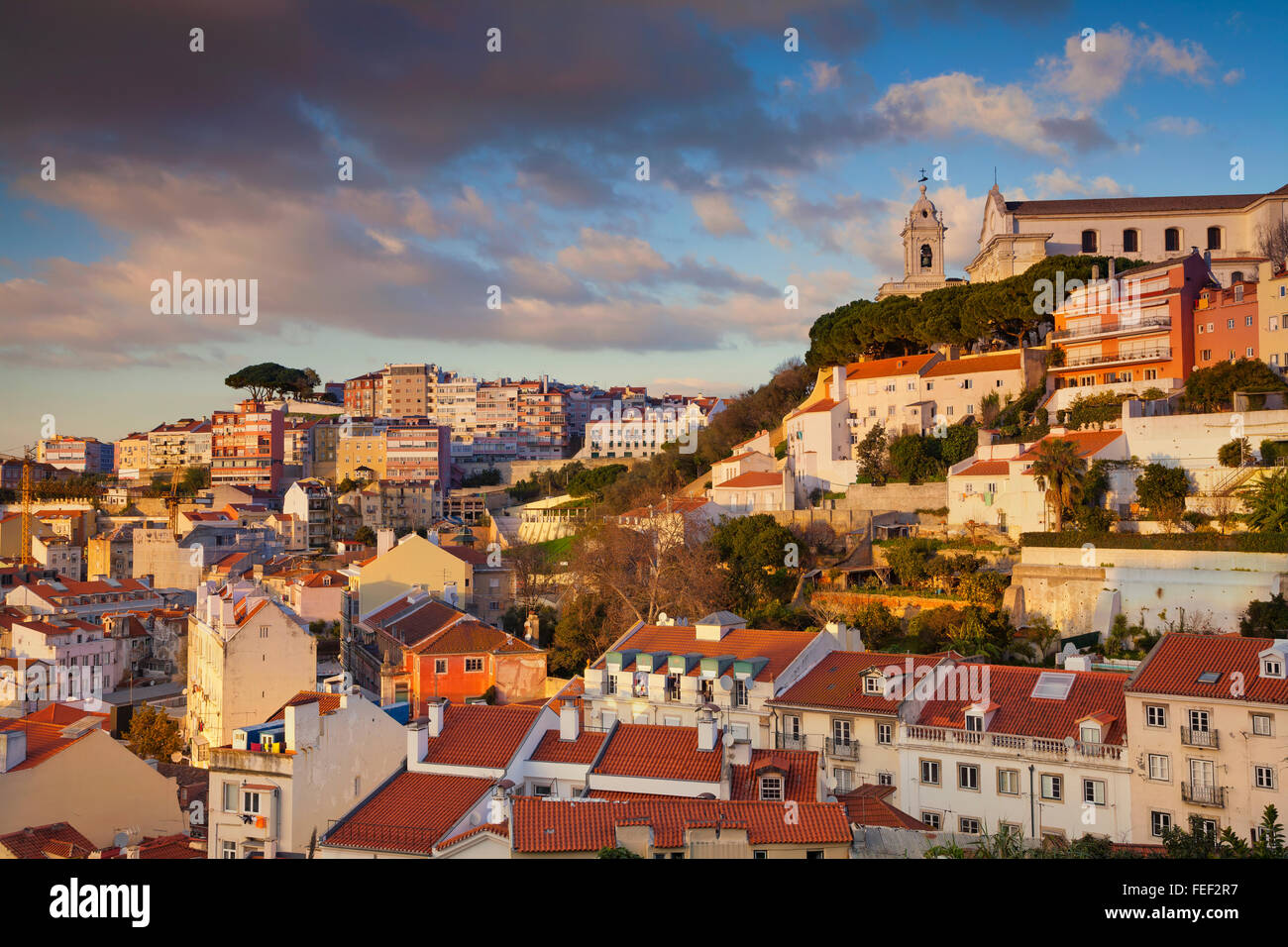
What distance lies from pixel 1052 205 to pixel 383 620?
39.3 m

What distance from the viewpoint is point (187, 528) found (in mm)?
59688

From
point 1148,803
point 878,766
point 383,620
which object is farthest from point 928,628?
point 383,620

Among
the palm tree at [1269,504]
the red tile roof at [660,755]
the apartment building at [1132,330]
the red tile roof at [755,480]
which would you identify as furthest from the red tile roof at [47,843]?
the apartment building at [1132,330]

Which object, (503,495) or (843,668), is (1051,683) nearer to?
(843,668)

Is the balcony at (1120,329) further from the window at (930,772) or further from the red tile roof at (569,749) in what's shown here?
the red tile roof at (569,749)

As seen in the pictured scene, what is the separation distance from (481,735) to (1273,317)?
3020cm

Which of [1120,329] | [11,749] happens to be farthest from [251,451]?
[11,749]

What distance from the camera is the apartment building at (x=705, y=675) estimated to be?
70.4 ft

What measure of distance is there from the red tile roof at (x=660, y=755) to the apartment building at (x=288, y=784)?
12.9 feet

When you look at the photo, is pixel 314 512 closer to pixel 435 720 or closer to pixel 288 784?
pixel 435 720

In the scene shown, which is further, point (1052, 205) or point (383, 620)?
point (1052, 205)

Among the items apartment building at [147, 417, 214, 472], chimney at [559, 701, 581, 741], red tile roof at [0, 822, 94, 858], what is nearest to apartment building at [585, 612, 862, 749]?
chimney at [559, 701, 581, 741]

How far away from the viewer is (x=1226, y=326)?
36094 millimetres

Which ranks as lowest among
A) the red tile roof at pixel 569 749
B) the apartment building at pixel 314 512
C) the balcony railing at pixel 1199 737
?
the red tile roof at pixel 569 749
